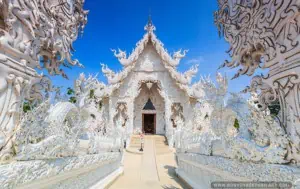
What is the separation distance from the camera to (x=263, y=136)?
1.72 m

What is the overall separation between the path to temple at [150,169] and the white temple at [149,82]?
5.23ft

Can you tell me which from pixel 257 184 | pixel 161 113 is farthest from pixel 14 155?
pixel 161 113

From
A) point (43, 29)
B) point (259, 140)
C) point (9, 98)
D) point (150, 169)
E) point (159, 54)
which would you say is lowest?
point (150, 169)

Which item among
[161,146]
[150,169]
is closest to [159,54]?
[161,146]

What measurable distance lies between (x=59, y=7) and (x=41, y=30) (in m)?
0.59

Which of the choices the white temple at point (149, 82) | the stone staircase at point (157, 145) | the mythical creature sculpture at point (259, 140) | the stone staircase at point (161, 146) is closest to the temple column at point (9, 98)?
the mythical creature sculpture at point (259, 140)

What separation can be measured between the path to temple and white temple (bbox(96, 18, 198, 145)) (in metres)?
1.59

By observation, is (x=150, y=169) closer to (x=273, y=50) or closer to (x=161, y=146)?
(x=161, y=146)

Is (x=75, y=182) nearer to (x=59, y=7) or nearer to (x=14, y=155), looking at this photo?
(x=14, y=155)

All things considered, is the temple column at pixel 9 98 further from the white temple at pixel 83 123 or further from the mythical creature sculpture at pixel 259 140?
the mythical creature sculpture at pixel 259 140

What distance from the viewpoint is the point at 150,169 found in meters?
5.44

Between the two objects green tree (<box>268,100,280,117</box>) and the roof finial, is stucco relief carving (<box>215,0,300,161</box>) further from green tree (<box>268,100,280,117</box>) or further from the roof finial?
the roof finial

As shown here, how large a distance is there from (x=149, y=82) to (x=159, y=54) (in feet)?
5.81

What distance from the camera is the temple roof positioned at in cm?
1008
